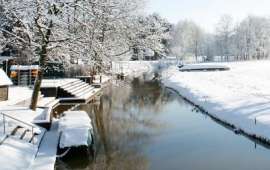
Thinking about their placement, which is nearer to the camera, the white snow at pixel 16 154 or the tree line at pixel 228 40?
the white snow at pixel 16 154

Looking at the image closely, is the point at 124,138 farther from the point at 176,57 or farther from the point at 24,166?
the point at 176,57

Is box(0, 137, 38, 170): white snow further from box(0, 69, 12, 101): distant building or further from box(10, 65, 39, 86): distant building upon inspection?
box(10, 65, 39, 86): distant building

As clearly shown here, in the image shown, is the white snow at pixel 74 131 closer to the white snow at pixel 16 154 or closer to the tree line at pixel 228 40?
the white snow at pixel 16 154

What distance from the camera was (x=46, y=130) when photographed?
19.5 metres

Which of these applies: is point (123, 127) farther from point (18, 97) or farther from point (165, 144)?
point (18, 97)

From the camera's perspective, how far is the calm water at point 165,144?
15523 mm

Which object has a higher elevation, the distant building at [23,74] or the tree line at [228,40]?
the tree line at [228,40]

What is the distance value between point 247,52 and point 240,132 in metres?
92.0

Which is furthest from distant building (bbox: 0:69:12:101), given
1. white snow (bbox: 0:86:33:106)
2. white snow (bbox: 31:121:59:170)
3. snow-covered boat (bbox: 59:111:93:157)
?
snow-covered boat (bbox: 59:111:93:157)

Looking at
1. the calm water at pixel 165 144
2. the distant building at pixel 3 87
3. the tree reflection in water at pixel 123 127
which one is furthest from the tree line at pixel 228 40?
the distant building at pixel 3 87

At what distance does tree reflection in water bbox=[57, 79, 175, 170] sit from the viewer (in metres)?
15.8

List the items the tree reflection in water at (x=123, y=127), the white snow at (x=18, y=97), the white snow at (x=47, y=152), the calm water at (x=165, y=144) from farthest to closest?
the white snow at (x=18, y=97) < the tree reflection in water at (x=123, y=127) < the calm water at (x=165, y=144) < the white snow at (x=47, y=152)

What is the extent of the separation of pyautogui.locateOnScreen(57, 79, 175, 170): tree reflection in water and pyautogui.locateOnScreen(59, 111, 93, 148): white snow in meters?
0.87

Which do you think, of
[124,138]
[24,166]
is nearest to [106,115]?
[124,138]
